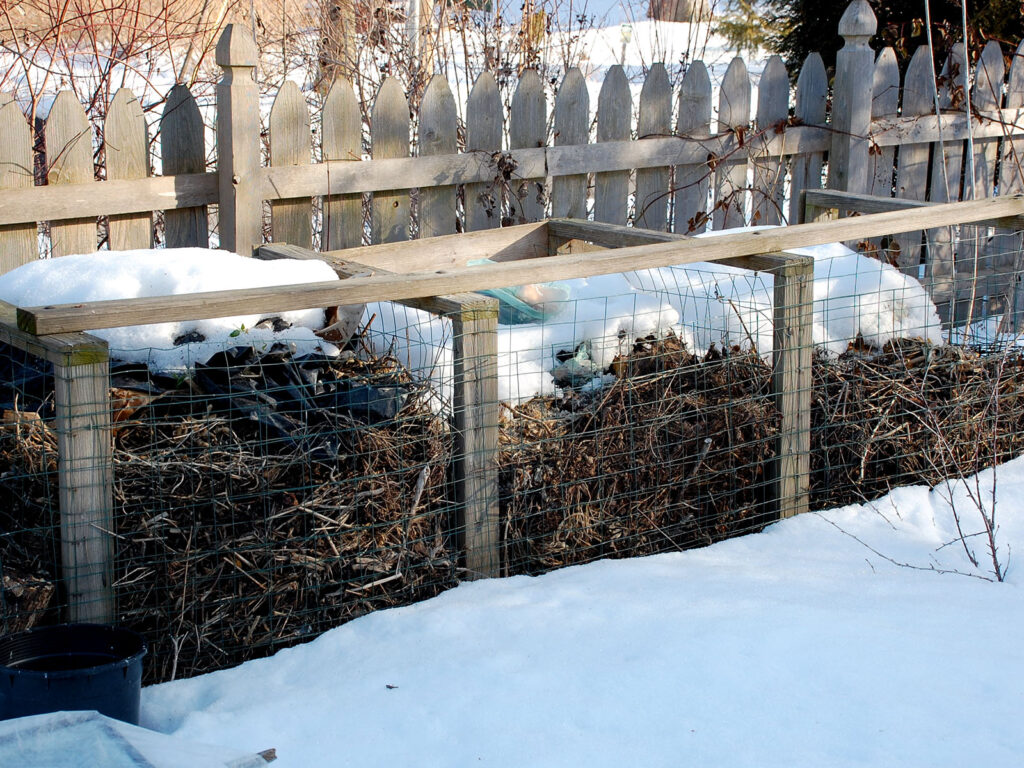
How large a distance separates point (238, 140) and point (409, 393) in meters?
1.59

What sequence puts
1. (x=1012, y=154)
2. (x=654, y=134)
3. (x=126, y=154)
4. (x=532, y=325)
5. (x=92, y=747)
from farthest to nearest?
(x=1012, y=154) < (x=654, y=134) < (x=126, y=154) < (x=532, y=325) < (x=92, y=747)

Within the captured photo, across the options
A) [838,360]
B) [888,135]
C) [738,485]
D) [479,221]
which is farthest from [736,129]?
[738,485]

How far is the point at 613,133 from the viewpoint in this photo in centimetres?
550

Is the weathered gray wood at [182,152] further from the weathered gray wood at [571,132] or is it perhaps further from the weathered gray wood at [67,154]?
the weathered gray wood at [571,132]

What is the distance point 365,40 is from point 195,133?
3.75 meters

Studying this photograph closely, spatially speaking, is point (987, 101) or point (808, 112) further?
point (987, 101)

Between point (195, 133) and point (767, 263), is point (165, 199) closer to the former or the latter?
point (195, 133)

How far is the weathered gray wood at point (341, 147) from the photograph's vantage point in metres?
4.63

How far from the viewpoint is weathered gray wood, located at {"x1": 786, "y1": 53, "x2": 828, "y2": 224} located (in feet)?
19.8

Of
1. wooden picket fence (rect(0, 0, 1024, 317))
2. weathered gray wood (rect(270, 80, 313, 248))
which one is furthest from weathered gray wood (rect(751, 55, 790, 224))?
weathered gray wood (rect(270, 80, 313, 248))

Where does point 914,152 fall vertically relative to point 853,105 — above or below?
below

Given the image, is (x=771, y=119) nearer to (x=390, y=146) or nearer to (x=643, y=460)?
(x=390, y=146)

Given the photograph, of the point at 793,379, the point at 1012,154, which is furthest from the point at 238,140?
the point at 1012,154

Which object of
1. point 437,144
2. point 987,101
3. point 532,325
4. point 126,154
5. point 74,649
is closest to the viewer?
point 74,649
